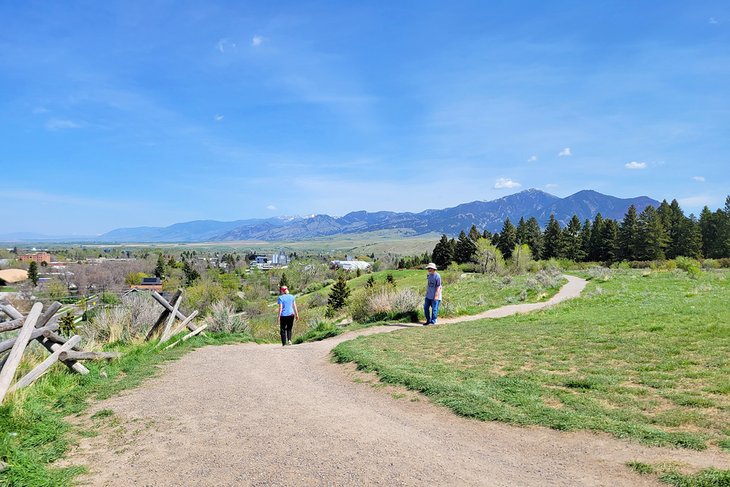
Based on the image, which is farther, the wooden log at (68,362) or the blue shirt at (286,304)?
the blue shirt at (286,304)

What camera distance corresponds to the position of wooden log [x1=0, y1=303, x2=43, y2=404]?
6.46 meters

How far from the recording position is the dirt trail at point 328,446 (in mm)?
4551

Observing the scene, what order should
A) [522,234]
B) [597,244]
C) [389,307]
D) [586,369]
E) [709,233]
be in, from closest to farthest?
[586,369], [389,307], [709,233], [597,244], [522,234]

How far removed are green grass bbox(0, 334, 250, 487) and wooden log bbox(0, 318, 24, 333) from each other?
1.05 m

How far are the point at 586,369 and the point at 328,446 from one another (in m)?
5.34

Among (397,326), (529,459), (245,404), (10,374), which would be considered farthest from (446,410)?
(397,326)

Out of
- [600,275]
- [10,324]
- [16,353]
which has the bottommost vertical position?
[600,275]

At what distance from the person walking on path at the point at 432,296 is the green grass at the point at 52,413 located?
8.59 metres

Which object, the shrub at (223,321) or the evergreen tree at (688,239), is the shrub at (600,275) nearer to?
the shrub at (223,321)

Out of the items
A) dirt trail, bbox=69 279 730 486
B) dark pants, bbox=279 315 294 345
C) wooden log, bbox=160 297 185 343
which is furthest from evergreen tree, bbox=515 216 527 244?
dirt trail, bbox=69 279 730 486

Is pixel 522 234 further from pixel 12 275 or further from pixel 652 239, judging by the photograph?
pixel 12 275

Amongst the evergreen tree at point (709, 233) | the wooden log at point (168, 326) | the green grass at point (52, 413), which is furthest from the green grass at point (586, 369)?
the evergreen tree at point (709, 233)

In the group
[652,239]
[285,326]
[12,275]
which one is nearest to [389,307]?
[285,326]

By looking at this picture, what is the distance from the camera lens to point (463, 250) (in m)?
82.7
